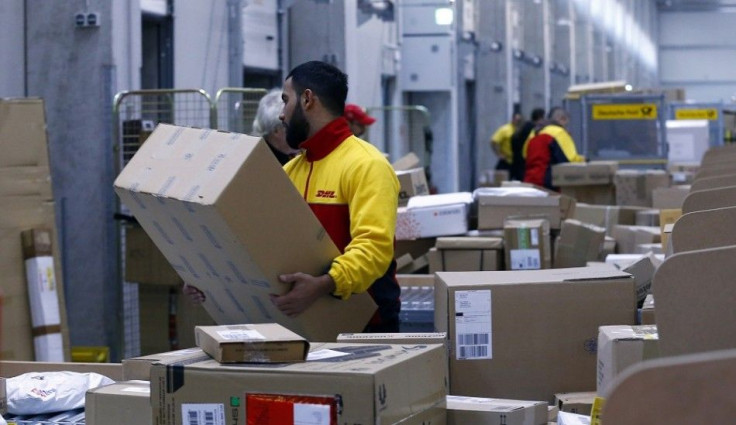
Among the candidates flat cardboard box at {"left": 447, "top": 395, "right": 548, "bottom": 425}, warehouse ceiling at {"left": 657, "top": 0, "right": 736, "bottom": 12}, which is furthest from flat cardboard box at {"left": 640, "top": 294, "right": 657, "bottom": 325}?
warehouse ceiling at {"left": 657, "top": 0, "right": 736, "bottom": 12}

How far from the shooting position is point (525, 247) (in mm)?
5633

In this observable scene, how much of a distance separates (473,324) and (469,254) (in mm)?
2463

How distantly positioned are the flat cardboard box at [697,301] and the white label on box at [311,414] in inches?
24.4

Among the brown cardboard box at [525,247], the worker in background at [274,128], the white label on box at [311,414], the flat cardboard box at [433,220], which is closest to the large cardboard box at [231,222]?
the white label on box at [311,414]

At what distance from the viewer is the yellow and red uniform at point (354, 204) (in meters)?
3.35

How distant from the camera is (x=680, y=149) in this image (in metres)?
14.0

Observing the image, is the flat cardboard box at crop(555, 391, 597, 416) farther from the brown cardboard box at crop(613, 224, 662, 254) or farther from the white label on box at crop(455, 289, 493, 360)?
the brown cardboard box at crop(613, 224, 662, 254)

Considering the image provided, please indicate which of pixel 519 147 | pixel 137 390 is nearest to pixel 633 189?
pixel 519 147

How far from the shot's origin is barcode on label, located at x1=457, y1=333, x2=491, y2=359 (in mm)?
3273

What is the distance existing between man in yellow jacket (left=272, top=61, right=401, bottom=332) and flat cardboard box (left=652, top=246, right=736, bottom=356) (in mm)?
1371

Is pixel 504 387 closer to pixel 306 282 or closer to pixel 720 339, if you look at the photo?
pixel 306 282

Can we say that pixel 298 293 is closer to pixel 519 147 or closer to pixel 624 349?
pixel 624 349

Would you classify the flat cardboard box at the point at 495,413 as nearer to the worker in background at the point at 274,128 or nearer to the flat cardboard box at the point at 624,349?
the flat cardboard box at the point at 624,349

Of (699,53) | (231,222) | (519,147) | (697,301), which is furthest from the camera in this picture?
(699,53)
